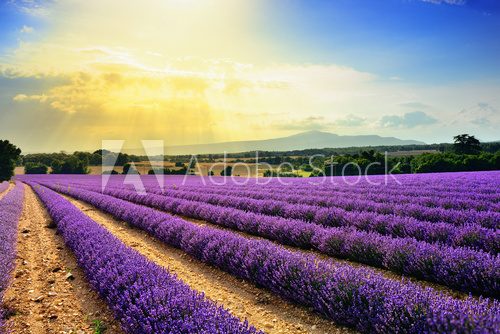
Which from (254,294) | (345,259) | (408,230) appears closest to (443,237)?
(408,230)

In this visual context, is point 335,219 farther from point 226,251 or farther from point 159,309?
point 159,309

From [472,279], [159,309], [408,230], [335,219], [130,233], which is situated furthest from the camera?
[130,233]

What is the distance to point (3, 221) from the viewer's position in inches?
349

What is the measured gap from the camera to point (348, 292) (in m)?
3.13

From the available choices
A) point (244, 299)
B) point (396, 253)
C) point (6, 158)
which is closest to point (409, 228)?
point (396, 253)

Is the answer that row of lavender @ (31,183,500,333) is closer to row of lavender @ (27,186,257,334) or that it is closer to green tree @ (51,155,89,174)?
row of lavender @ (27,186,257,334)

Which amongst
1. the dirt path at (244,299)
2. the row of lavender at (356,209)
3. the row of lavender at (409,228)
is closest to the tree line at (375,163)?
the row of lavender at (356,209)

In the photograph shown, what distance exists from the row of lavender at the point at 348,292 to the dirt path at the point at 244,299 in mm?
110

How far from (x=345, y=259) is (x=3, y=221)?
9.30 m

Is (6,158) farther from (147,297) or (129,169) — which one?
(147,297)

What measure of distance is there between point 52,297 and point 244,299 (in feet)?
8.70

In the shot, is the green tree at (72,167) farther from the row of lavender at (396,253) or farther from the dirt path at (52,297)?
the row of lavender at (396,253)

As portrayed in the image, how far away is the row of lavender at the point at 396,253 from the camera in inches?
138

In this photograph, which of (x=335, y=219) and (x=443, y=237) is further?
(x=335, y=219)
